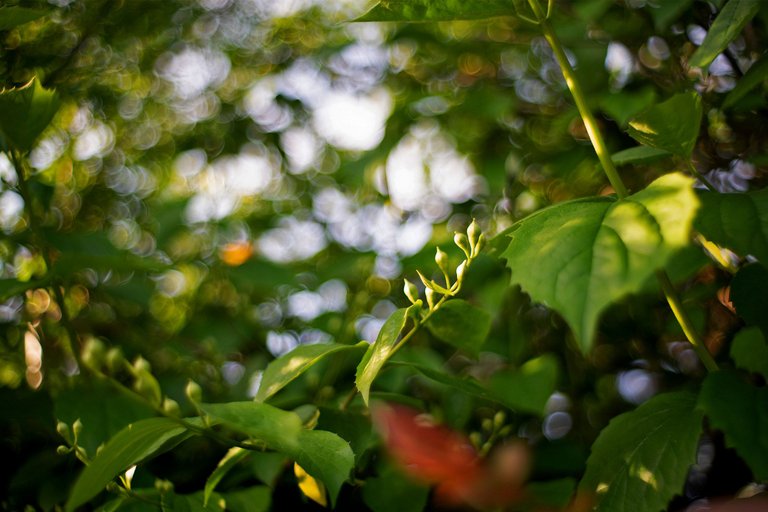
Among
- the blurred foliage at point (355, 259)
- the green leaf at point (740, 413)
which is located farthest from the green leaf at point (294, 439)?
the green leaf at point (740, 413)

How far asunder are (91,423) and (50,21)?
55.5 inches

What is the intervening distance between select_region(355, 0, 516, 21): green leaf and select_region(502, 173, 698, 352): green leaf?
280 millimetres

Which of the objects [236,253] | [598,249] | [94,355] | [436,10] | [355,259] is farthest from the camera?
[236,253]

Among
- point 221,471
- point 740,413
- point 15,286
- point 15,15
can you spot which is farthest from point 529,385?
point 15,15

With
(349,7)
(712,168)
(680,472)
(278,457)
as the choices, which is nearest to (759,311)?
(680,472)

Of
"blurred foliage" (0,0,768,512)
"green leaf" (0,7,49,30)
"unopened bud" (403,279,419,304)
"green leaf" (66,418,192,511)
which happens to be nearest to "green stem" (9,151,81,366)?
"blurred foliage" (0,0,768,512)

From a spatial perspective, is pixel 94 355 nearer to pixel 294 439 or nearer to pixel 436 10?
pixel 294 439

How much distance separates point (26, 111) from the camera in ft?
3.82

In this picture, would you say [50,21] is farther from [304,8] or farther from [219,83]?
[304,8]

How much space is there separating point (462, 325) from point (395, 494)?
270mm

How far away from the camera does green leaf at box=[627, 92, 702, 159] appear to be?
0.82 m

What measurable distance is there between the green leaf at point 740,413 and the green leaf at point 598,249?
259 millimetres

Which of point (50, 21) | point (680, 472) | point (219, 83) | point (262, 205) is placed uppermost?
point (50, 21)

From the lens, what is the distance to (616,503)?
850mm
